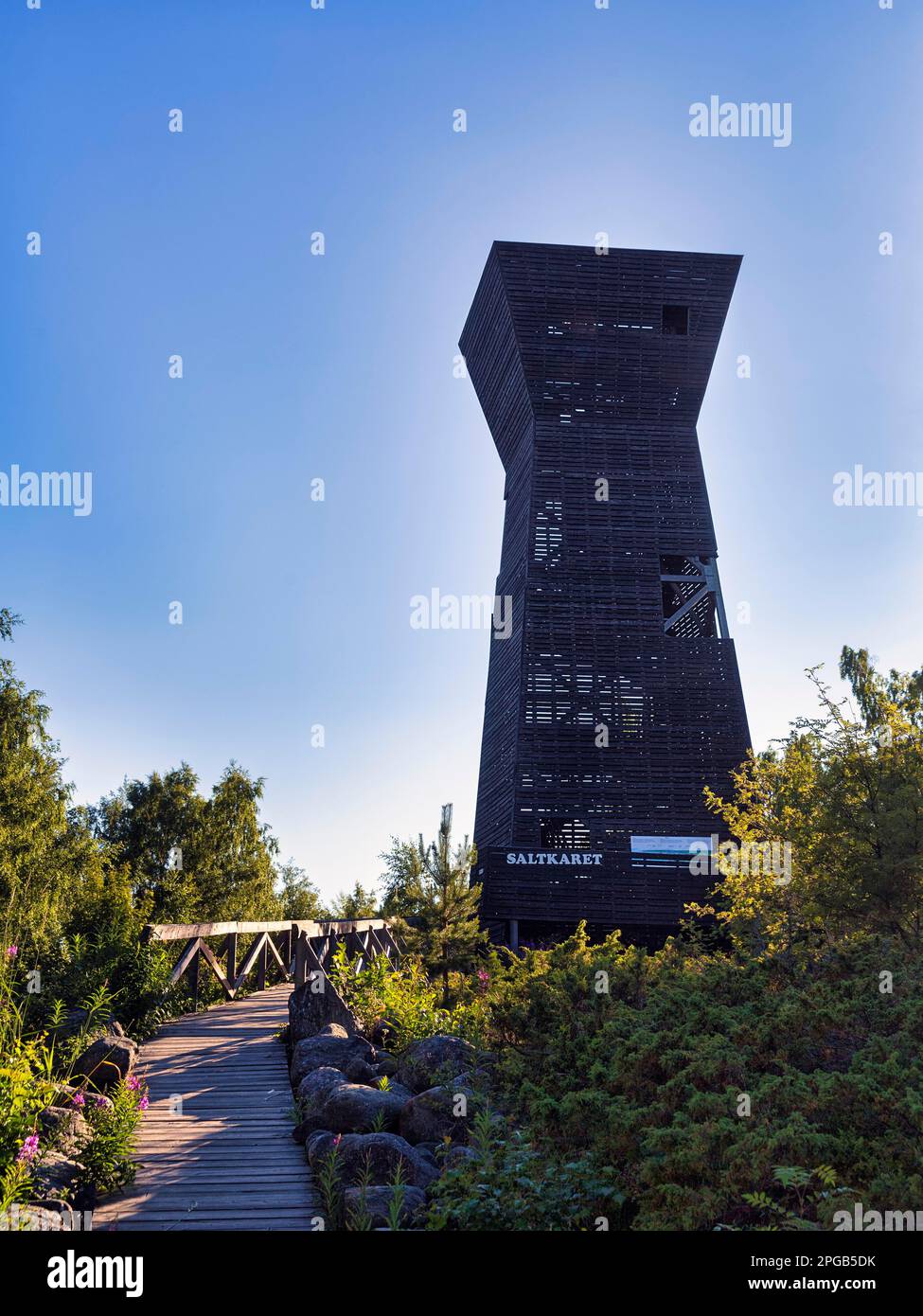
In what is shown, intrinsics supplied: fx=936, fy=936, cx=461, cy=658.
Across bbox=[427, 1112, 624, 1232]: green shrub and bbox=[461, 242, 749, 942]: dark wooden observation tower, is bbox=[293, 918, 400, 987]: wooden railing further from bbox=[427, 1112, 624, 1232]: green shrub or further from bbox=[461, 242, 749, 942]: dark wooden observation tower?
bbox=[461, 242, 749, 942]: dark wooden observation tower

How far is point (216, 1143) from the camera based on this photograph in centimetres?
721

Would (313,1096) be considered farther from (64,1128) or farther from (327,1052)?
(64,1128)

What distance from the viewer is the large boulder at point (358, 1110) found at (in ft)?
24.1

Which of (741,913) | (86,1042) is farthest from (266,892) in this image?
A: (86,1042)

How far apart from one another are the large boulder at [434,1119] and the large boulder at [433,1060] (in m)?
1.07

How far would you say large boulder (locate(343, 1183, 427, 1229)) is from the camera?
Answer: 5555 mm

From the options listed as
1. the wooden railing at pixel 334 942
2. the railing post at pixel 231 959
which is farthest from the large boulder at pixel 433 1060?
the railing post at pixel 231 959

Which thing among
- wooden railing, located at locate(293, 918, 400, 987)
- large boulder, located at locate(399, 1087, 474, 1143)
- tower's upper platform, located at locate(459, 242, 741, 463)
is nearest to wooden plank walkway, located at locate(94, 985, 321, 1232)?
large boulder, located at locate(399, 1087, 474, 1143)

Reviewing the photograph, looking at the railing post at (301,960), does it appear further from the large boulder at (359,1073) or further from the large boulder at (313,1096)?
the large boulder at (313,1096)

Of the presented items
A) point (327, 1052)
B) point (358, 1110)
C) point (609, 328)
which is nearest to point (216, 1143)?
point (358, 1110)

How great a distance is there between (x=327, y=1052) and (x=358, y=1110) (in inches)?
74.9

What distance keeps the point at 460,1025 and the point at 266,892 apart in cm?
2991

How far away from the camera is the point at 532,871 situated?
3095 cm

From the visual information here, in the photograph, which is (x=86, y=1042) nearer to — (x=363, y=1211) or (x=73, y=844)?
(x=363, y=1211)
